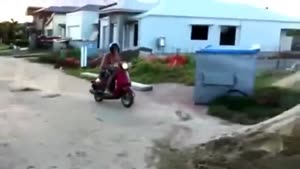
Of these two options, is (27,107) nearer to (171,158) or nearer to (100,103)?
(100,103)

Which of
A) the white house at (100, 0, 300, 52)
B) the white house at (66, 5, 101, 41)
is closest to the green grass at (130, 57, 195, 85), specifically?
the white house at (100, 0, 300, 52)

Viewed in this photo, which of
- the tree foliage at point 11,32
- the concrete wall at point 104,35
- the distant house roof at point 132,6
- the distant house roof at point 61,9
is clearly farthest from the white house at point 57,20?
the distant house roof at point 132,6

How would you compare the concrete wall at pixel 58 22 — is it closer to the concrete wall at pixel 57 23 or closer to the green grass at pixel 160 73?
the concrete wall at pixel 57 23

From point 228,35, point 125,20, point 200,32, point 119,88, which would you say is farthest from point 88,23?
point 119,88

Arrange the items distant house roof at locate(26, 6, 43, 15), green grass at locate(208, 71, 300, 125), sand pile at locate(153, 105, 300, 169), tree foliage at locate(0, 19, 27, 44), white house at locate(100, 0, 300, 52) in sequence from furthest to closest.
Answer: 1. distant house roof at locate(26, 6, 43, 15)
2. tree foliage at locate(0, 19, 27, 44)
3. white house at locate(100, 0, 300, 52)
4. green grass at locate(208, 71, 300, 125)
5. sand pile at locate(153, 105, 300, 169)

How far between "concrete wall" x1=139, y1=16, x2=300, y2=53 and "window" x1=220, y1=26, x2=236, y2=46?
48 centimetres

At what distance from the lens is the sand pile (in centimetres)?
672

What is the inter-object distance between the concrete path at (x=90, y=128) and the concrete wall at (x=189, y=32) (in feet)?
56.6

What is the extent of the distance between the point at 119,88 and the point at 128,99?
0.35 metres

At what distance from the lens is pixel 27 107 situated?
1200 centimetres

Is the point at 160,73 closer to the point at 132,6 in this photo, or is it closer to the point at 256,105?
the point at 256,105

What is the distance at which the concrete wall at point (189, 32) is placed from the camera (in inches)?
1265

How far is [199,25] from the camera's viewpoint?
33406 millimetres

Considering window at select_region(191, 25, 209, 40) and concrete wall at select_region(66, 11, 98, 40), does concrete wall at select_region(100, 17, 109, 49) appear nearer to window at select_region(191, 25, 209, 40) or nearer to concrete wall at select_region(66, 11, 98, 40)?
concrete wall at select_region(66, 11, 98, 40)
